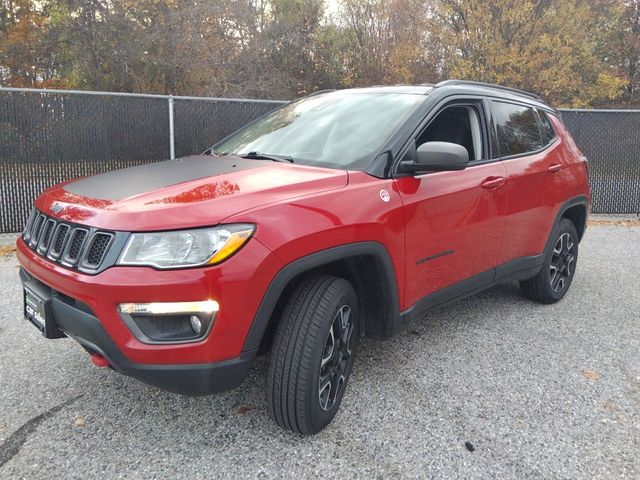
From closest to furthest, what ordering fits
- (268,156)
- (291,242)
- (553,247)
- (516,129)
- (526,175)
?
1. (291,242)
2. (268,156)
3. (526,175)
4. (516,129)
5. (553,247)

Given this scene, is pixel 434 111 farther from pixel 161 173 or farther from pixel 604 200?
pixel 604 200

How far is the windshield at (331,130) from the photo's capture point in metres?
2.98

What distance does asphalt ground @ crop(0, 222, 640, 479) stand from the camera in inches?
92.7

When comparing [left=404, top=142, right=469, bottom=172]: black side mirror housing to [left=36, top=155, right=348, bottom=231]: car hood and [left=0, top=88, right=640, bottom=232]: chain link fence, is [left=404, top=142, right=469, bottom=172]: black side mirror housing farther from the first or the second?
[left=0, top=88, right=640, bottom=232]: chain link fence

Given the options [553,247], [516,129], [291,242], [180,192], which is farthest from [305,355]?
[553,247]

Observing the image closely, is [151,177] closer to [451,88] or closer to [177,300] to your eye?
[177,300]

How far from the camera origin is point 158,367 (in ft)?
6.96

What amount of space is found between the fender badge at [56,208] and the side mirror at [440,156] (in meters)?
1.80

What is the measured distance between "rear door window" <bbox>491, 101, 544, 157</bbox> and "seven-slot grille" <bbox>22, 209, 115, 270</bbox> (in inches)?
110

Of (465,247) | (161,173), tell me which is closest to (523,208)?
(465,247)

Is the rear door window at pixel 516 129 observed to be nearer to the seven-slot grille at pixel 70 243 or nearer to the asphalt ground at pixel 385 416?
the asphalt ground at pixel 385 416

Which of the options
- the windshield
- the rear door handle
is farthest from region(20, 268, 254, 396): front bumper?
the rear door handle

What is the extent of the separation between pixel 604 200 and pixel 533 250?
680 centimetres

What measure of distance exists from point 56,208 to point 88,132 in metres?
5.25
